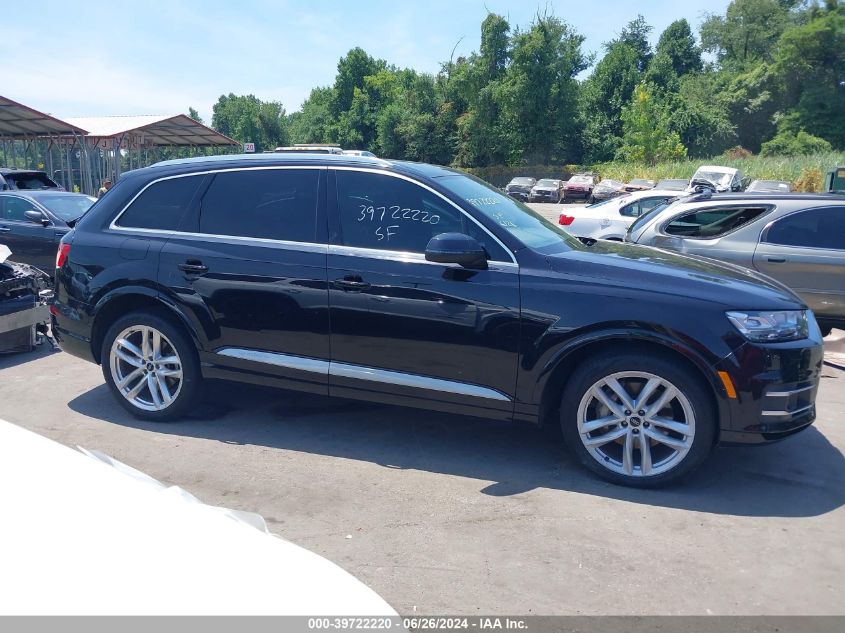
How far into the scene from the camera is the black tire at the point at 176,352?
5211 millimetres

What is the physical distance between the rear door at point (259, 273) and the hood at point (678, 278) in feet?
5.31

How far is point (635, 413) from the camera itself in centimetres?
428

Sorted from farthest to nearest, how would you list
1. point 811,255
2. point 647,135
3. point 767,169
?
point 647,135 < point 767,169 < point 811,255

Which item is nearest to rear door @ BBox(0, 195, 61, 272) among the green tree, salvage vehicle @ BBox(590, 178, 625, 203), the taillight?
→ the taillight

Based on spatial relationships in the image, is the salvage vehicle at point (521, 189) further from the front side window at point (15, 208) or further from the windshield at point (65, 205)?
the front side window at point (15, 208)

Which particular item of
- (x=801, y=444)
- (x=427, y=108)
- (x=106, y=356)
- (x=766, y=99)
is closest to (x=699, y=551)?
(x=801, y=444)

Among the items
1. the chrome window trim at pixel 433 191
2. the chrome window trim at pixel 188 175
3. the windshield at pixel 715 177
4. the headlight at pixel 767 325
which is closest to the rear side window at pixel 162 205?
the chrome window trim at pixel 188 175

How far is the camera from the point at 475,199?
4867 millimetres

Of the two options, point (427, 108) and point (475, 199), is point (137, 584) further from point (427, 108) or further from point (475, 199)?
point (427, 108)

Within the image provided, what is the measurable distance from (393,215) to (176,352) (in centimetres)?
184

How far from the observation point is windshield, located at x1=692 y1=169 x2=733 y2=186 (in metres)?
29.5

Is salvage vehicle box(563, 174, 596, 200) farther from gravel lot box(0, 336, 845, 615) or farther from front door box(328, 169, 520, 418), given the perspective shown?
front door box(328, 169, 520, 418)

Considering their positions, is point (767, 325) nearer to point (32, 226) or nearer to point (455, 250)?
point (455, 250)

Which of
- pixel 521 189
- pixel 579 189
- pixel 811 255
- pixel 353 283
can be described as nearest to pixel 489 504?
pixel 353 283
